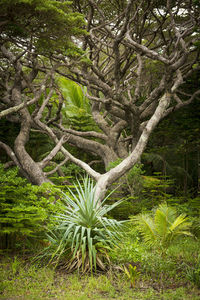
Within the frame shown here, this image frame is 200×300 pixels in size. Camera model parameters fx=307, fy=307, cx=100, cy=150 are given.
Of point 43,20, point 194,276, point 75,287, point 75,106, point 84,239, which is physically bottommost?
point 75,287

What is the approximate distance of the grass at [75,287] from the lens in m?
3.87

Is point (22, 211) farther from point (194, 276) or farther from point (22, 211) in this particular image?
point (194, 276)

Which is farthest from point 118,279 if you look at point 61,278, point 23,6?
point 23,6

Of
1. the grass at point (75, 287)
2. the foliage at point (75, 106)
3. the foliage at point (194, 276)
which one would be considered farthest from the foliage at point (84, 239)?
the foliage at point (75, 106)

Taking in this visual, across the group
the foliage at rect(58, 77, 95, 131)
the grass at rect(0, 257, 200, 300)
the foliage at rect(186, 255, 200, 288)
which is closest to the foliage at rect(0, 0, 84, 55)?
the grass at rect(0, 257, 200, 300)

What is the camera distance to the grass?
12.7ft

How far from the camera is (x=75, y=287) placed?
412cm

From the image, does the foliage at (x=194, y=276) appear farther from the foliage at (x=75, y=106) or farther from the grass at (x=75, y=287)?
the foliage at (x=75, y=106)

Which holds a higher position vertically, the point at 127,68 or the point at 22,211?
the point at 127,68

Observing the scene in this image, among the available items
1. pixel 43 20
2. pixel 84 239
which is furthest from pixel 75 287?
pixel 43 20

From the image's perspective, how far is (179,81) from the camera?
9344 mm

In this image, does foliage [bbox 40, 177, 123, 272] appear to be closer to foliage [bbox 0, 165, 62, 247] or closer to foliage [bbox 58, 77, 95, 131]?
foliage [bbox 0, 165, 62, 247]

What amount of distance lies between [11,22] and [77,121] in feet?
19.6

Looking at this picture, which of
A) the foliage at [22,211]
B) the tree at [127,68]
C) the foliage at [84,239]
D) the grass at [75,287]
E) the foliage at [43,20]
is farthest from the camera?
the tree at [127,68]
